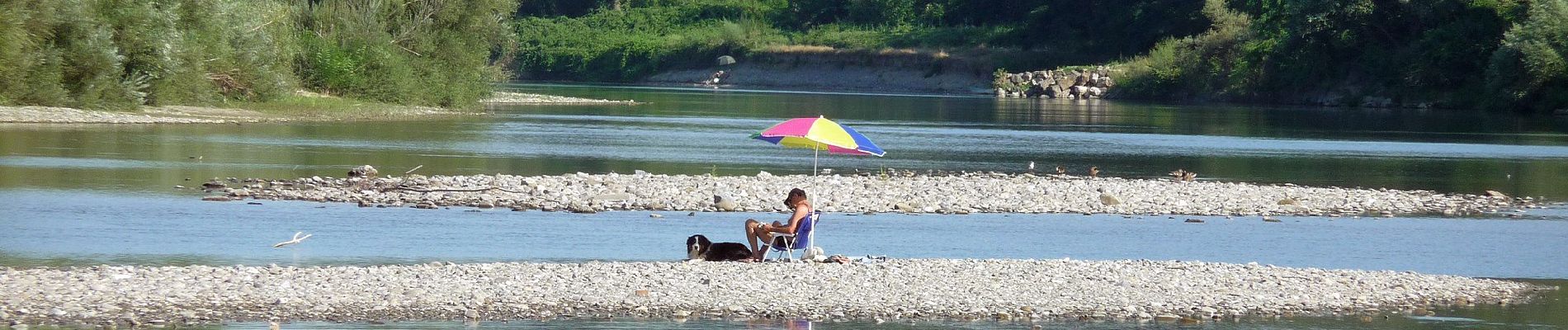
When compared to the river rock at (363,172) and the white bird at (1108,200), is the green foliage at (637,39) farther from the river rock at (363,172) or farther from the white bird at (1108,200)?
the white bird at (1108,200)

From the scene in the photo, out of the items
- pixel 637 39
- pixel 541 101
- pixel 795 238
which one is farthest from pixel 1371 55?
pixel 795 238

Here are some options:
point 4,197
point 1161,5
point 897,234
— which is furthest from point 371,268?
point 1161,5

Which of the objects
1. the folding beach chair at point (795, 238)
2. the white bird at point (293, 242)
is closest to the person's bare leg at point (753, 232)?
the folding beach chair at point (795, 238)

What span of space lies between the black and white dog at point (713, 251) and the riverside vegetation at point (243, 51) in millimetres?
29208

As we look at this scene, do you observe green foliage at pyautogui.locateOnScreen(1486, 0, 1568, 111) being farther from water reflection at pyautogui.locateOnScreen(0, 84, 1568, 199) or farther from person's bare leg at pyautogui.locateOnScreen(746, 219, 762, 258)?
person's bare leg at pyautogui.locateOnScreen(746, 219, 762, 258)

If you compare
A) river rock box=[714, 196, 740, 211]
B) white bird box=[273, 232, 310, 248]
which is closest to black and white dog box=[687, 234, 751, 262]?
white bird box=[273, 232, 310, 248]

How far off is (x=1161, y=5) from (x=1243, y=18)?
9316 mm

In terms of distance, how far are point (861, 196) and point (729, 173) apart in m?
5.47

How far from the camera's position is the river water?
18953 millimetres

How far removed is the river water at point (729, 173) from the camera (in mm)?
18953

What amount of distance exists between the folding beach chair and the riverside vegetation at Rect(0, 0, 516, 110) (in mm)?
29347

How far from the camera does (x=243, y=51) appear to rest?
170 ft

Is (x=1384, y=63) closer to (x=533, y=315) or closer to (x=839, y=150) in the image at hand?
(x=839, y=150)

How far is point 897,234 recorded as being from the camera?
72.1ft
